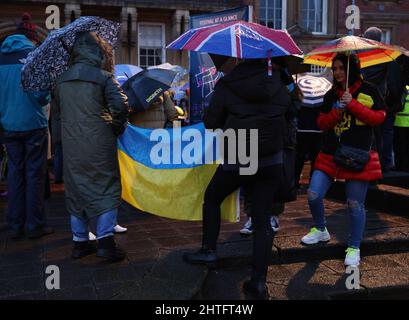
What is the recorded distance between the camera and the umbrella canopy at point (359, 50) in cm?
411

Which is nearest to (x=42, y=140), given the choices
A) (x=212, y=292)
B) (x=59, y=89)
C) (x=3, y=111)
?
(x=3, y=111)

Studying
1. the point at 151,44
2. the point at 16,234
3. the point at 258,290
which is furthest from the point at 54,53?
the point at 151,44

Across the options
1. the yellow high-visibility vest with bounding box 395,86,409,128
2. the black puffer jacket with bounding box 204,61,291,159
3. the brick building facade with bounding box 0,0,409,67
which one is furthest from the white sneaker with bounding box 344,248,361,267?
the brick building facade with bounding box 0,0,409,67

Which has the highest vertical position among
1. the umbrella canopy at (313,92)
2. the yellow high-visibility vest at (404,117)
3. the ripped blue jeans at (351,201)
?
the umbrella canopy at (313,92)

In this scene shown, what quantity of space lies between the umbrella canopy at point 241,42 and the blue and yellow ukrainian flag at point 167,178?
49.6 inches

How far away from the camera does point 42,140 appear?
490 cm

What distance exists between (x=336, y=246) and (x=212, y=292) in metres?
1.49

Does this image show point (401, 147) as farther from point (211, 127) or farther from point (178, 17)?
point (178, 17)

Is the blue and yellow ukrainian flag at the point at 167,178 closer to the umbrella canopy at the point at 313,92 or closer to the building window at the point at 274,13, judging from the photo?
the umbrella canopy at the point at 313,92

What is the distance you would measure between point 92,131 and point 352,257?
257 cm

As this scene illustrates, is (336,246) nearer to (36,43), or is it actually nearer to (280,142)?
(280,142)

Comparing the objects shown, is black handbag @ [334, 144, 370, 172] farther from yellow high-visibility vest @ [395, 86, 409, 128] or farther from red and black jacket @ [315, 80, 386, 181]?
yellow high-visibility vest @ [395, 86, 409, 128]

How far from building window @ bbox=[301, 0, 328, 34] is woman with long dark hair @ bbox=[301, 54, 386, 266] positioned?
18593 millimetres

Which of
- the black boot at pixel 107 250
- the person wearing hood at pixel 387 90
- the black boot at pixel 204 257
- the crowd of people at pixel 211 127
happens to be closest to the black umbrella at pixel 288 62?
the crowd of people at pixel 211 127
